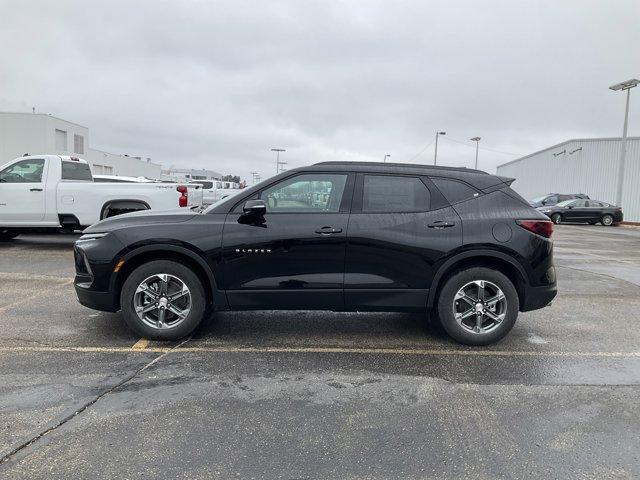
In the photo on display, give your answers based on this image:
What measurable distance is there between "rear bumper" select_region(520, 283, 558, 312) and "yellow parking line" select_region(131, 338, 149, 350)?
3.70m

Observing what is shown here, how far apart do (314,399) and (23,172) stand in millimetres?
9768

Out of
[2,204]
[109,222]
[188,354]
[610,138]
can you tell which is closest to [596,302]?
[188,354]

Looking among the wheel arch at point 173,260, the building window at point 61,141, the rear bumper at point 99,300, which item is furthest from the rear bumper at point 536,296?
the building window at point 61,141

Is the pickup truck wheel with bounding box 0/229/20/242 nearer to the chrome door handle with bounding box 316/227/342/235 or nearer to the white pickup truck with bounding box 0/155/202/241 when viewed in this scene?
the white pickup truck with bounding box 0/155/202/241

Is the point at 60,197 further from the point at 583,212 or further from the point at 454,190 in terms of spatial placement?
the point at 583,212

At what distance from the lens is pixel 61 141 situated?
4528 centimetres

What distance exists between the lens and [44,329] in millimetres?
5242

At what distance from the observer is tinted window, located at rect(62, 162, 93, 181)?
1098 cm

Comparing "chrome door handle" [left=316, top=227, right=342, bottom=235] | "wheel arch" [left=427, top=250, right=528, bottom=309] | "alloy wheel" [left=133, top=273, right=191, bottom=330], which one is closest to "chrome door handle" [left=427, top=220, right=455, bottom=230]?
"wheel arch" [left=427, top=250, right=528, bottom=309]

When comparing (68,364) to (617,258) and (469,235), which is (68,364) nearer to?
(469,235)

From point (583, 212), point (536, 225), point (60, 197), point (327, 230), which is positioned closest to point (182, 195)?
point (60, 197)

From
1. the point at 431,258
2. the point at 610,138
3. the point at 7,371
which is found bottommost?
the point at 7,371

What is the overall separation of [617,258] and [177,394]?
40.1 ft

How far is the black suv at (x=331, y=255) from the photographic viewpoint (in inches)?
186
